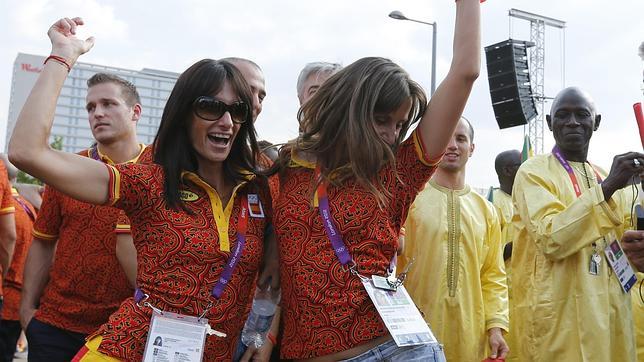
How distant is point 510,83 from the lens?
48.1ft

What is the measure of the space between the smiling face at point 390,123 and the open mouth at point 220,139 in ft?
1.83

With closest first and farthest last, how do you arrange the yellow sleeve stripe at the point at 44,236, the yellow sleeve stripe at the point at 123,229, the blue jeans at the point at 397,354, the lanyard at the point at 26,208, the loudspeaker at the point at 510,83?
the blue jeans at the point at 397,354, the yellow sleeve stripe at the point at 123,229, the yellow sleeve stripe at the point at 44,236, the lanyard at the point at 26,208, the loudspeaker at the point at 510,83

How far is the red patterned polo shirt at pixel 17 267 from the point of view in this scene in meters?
5.84

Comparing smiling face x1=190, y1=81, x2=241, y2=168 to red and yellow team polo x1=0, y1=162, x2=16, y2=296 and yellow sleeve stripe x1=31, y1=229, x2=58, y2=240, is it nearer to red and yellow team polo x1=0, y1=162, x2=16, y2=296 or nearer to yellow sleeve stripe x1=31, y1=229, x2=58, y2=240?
yellow sleeve stripe x1=31, y1=229, x2=58, y2=240

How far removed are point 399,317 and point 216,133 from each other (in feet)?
3.07

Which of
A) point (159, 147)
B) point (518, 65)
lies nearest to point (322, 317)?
point (159, 147)

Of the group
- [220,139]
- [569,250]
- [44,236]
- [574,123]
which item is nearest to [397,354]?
[220,139]

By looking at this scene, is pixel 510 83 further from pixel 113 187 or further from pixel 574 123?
pixel 113 187

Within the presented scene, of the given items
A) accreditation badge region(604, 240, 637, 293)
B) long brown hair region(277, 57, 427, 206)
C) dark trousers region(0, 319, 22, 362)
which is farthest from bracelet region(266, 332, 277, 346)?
dark trousers region(0, 319, 22, 362)

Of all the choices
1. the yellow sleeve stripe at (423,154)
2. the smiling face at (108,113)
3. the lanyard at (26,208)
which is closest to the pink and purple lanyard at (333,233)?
the yellow sleeve stripe at (423,154)

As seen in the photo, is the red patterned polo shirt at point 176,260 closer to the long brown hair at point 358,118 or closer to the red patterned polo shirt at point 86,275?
the long brown hair at point 358,118

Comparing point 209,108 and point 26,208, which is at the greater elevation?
point 209,108

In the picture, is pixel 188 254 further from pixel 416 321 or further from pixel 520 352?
pixel 520 352

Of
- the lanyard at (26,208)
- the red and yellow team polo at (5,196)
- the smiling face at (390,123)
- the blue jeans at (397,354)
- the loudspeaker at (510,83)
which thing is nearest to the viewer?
the blue jeans at (397,354)
